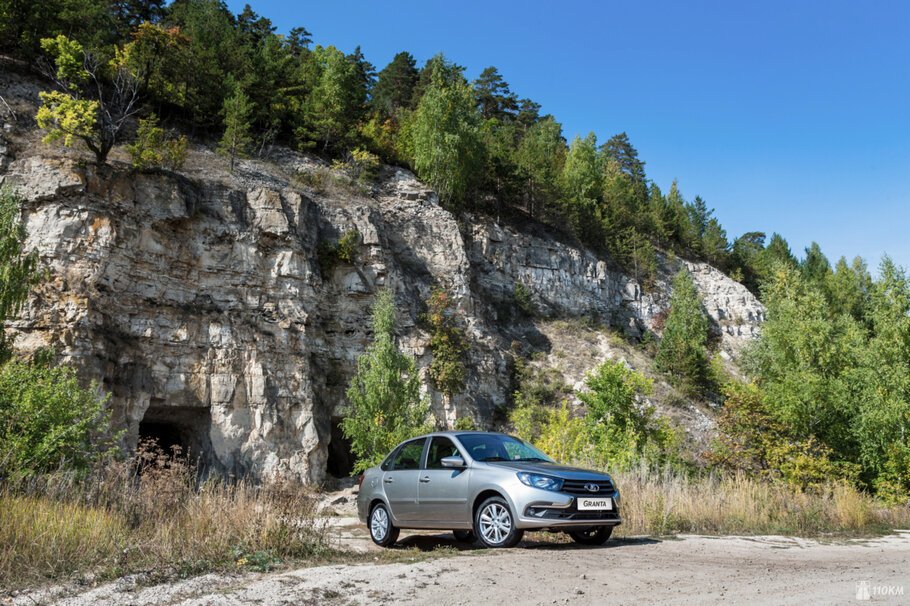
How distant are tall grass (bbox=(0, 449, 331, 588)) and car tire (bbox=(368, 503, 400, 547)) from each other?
3.62ft

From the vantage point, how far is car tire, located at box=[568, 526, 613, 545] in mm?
8141

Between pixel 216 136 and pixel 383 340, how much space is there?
19247 millimetres

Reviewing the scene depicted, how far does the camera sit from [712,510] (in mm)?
10734

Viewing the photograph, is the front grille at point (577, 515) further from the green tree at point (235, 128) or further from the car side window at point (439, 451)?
the green tree at point (235, 128)

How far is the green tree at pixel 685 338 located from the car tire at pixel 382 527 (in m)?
29.5

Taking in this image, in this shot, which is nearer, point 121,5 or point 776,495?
point 776,495

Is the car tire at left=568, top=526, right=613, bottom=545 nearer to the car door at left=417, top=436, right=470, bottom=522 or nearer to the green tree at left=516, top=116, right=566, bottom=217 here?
the car door at left=417, top=436, right=470, bottom=522

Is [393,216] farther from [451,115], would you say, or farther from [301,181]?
[451,115]

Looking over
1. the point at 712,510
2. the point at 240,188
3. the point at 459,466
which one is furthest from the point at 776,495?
the point at 240,188

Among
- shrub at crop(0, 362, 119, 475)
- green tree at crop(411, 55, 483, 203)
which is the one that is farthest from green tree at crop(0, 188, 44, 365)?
green tree at crop(411, 55, 483, 203)

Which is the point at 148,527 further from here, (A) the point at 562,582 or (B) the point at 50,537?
(A) the point at 562,582

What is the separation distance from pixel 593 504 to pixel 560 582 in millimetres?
2133

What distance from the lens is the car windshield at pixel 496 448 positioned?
27.3 ft

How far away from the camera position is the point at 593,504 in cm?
758
